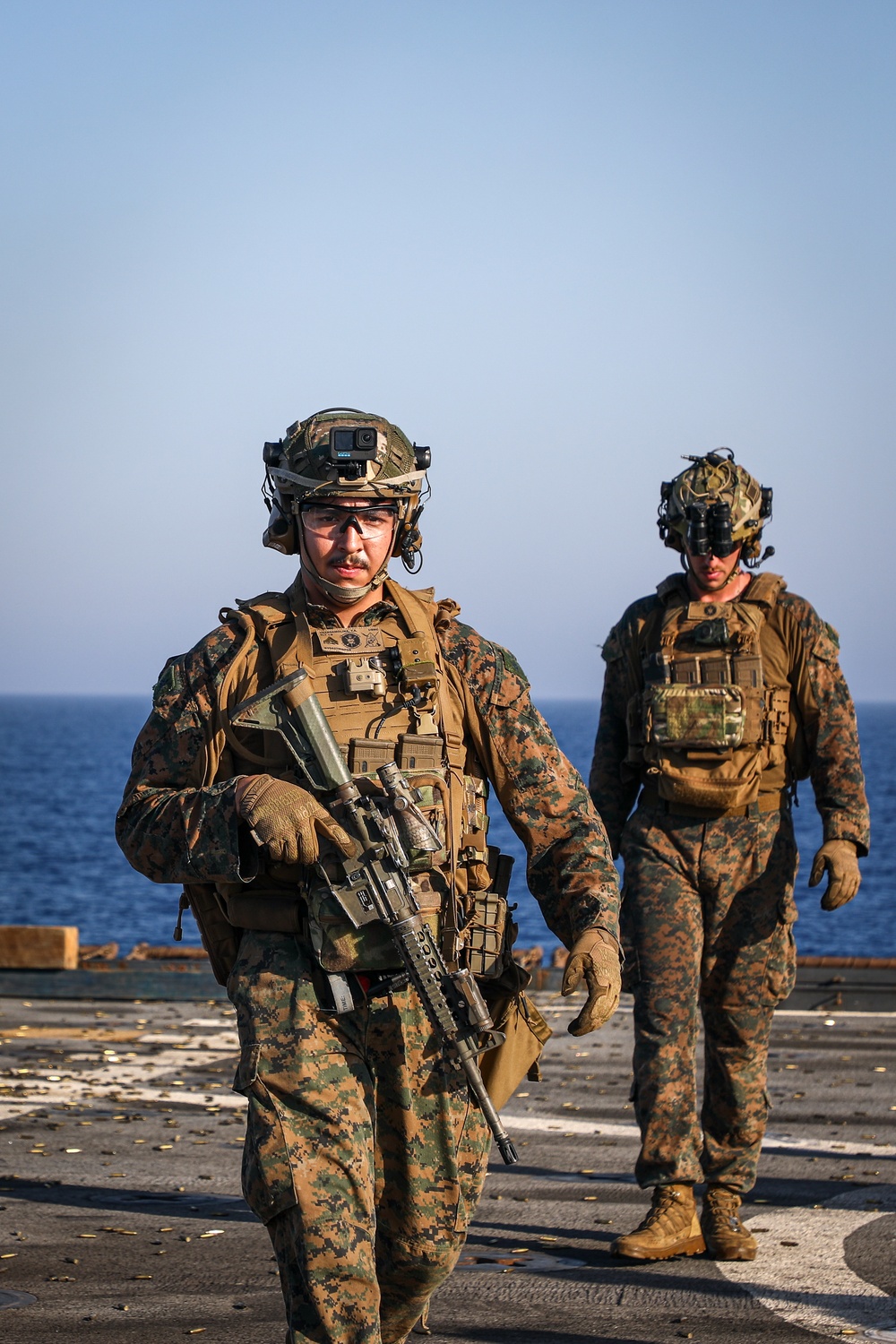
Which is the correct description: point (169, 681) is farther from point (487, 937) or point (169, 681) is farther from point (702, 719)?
point (702, 719)

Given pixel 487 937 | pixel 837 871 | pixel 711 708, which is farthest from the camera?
pixel 711 708

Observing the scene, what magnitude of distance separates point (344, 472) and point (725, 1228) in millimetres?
3439

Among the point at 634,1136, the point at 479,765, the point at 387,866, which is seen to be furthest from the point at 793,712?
the point at 387,866

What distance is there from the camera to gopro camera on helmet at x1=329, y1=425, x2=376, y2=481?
5055mm

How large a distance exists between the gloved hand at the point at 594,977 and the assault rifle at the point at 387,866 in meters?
0.23

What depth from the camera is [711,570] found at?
749 cm

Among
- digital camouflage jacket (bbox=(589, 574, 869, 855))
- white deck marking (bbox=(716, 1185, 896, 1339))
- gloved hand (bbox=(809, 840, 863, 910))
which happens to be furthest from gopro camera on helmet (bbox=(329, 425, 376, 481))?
white deck marking (bbox=(716, 1185, 896, 1339))

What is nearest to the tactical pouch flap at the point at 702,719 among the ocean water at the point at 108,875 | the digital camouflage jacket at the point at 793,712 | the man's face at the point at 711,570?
the digital camouflage jacket at the point at 793,712

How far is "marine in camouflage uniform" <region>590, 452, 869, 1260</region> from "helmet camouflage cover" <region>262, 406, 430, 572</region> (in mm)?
2330

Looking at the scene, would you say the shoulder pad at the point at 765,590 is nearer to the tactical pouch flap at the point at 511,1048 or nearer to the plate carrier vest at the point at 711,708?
the plate carrier vest at the point at 711,708

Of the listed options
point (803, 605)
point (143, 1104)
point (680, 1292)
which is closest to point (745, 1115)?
point (680, 1292)

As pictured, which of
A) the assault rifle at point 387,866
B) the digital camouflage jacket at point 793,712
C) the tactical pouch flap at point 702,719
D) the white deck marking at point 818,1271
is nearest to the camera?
the assault rifle at point 387,866

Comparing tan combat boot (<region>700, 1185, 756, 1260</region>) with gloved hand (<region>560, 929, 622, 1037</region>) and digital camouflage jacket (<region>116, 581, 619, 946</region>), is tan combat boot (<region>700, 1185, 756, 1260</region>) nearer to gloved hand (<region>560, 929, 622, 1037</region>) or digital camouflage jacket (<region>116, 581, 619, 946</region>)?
digital camouflage jacket (<region>116, 581, 619, 946</region>)

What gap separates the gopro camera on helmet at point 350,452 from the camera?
5.05 meters
